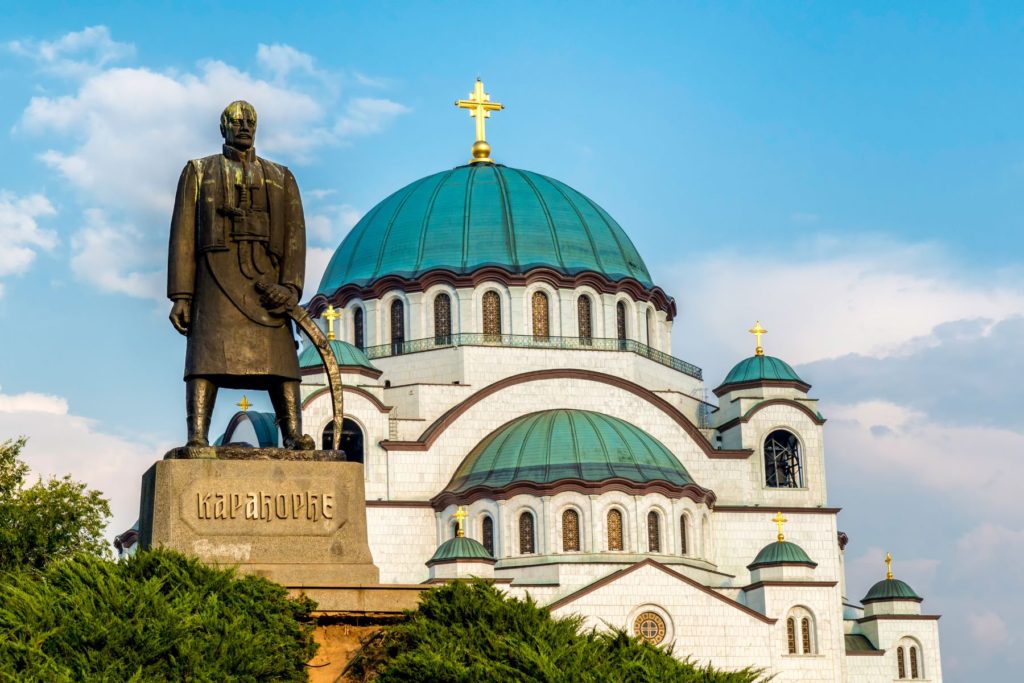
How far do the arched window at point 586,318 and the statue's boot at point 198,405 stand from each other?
33777mm

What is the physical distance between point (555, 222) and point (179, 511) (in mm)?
35970

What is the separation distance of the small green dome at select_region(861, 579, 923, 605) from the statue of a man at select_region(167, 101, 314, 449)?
1413 inches

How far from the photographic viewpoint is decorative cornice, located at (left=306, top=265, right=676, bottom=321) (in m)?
46.8

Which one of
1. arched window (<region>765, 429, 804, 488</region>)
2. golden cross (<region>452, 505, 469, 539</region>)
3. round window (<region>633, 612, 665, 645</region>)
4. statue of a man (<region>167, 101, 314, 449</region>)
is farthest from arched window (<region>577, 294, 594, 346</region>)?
statue of a man (<region>167, 101, 314, 449</region>)

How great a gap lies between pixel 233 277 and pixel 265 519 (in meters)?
1.82

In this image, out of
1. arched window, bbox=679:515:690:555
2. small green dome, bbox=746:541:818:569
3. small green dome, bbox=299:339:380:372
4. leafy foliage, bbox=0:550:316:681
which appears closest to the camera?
leafy foliage, bbox=0:550:316:681

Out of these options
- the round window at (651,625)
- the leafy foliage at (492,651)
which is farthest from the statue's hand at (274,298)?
the round window at (651,625)

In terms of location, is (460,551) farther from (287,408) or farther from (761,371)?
(287,408)

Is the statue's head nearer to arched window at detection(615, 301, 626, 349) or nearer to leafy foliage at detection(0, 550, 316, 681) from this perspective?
leafy foliage at detection(0, 550, 316, 681)

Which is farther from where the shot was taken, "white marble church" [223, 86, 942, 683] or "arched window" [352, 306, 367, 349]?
"arched window" [352, 306, 367, 349]

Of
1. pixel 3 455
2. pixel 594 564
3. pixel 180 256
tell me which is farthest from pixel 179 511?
pixel 594 564

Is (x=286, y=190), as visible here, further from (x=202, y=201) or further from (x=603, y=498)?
(x=603, y=498)

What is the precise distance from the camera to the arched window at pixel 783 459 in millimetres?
46812

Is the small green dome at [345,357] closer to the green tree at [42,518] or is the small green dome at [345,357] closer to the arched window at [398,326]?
the arched window at [398,326]
